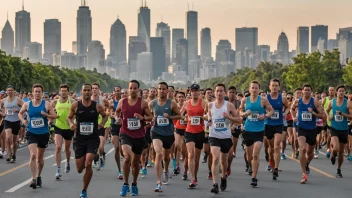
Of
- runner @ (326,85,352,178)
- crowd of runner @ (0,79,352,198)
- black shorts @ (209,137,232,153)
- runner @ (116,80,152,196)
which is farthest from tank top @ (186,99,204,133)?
runner @ (326,85,352,178)

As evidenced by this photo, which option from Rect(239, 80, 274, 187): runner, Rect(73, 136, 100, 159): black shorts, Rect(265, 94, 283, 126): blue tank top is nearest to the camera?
Rect(73, 136, 100, 159): black shorts

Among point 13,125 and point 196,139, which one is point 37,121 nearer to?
point 196,139

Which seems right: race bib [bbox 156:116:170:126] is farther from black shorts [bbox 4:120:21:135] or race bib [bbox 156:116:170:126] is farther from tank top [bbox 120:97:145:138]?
black shorts [bbox 4:120:21:135]

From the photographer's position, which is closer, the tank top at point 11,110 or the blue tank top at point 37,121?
the blue tank top at point 37,121

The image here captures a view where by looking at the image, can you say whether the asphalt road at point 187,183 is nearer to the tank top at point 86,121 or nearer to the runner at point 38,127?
the runner at point 38,127

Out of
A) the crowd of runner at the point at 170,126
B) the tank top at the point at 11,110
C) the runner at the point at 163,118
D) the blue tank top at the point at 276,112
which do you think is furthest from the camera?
the tank top at the point at 11,110

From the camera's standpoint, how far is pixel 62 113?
17359mm

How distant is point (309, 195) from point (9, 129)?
414 inches

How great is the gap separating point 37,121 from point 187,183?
3266 mm

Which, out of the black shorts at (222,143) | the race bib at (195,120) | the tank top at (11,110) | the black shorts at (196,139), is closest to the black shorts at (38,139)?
the black shorts at (196,139)

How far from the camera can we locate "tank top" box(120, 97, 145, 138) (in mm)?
13633

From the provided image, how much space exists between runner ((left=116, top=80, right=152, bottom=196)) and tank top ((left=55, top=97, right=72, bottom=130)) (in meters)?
3.74

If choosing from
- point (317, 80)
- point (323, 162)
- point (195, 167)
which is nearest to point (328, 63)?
point (317, 80)

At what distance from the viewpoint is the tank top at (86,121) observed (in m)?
13.3
